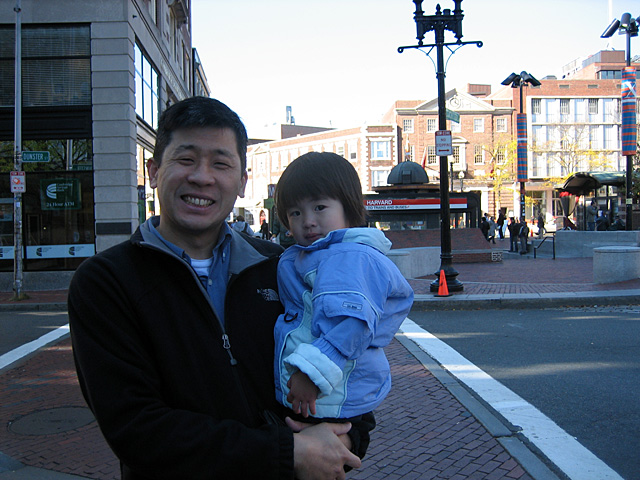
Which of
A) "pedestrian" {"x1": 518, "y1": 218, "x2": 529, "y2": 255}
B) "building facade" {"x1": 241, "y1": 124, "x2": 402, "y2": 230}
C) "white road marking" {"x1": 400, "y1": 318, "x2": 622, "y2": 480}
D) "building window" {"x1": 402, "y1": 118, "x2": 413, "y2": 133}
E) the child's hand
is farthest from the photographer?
"building window" {"x1": 402, "y1": 118, "x2": 413, "y2": 133}

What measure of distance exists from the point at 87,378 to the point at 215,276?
1.74ft

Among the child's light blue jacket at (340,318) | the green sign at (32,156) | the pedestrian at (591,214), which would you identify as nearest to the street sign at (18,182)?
the green sign at (32,156)

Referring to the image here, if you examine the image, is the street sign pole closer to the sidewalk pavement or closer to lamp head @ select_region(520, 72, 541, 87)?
the sidewalk pavement

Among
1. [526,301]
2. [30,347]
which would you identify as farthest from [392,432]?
[526,301]

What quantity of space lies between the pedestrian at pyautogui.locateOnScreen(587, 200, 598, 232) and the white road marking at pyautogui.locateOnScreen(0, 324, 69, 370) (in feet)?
85.9

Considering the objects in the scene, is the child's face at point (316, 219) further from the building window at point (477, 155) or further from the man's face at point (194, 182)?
the building window at point (477, 155)

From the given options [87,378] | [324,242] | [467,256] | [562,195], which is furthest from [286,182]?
[562,195]

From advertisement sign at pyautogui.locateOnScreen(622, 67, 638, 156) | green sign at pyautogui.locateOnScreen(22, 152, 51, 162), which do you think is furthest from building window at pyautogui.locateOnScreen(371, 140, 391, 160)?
green sign at pyautogui.locateOnScreen(22, 152, 51, 162)

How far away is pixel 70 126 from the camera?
15.8 metres

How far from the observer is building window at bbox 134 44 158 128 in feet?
58.9

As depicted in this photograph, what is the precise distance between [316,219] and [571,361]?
6120 millimetres

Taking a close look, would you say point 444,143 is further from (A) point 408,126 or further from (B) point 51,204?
(A) point 408,126

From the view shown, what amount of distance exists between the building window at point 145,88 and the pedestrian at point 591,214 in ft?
72.4

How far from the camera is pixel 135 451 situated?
149cm
